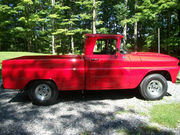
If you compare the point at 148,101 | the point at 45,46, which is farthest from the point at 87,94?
the point at 45,46

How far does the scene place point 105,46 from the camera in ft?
13.6

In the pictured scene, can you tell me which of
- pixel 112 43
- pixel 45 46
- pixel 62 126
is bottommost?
pixel 62 126

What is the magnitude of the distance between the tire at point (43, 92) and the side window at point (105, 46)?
1.68 meters

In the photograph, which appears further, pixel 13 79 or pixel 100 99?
pixel 100 99

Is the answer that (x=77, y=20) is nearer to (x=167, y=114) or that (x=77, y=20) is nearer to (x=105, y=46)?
(x=105, y=46)

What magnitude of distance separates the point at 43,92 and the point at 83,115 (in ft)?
4.78

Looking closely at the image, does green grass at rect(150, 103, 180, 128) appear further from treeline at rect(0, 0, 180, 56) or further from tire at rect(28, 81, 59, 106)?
treeline at rect(0, 0, 180, 56)

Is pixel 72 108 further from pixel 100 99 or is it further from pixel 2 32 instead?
pixel 2 32

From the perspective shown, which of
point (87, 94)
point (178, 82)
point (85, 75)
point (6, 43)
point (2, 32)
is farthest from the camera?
point (6, 43)

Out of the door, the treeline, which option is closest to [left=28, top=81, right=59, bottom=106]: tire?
the door

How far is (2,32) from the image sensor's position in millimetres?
21328

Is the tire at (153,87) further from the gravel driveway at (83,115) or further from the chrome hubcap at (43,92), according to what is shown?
the chrome hubcap at (43,92)

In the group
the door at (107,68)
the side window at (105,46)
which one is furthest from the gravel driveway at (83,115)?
the side window at (105,46)

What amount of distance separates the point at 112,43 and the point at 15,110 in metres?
3.34
